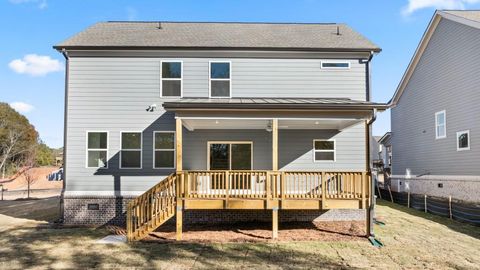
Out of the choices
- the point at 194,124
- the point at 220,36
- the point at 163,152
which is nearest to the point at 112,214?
the point at 163,152

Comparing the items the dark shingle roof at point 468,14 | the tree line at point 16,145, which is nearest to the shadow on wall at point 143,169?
the dark shingle roof at point 468,14

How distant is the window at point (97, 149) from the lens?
11383mm

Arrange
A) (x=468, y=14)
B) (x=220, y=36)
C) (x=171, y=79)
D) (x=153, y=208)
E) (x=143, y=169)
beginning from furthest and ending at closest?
(x=468, y=14), (x=220, y=36), (x=171, y=79), (x=143, y=169), (x=153, y=208)

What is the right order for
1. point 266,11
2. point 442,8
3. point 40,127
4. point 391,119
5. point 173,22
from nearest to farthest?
point 173,22 < point 442,8 < point 266,11 < point 391,119 < point 40,127

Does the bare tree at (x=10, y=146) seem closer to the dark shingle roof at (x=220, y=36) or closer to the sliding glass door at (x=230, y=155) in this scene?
→ the dark shingle roof at (x=220, y=36)

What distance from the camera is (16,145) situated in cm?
3775

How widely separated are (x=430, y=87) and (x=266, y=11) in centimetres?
937

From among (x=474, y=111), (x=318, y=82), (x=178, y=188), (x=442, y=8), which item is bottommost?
(x=178, y=188)

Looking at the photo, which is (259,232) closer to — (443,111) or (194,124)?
(194,124)

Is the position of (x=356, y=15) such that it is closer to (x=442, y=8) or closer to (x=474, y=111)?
(x=442, y=8)

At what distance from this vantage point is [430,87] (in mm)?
16406

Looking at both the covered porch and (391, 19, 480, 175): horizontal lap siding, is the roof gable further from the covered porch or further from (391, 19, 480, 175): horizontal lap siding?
the covered porch

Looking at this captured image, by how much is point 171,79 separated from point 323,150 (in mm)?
6075

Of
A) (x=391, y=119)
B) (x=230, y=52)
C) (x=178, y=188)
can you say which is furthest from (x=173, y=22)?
(x=391, y=119)
